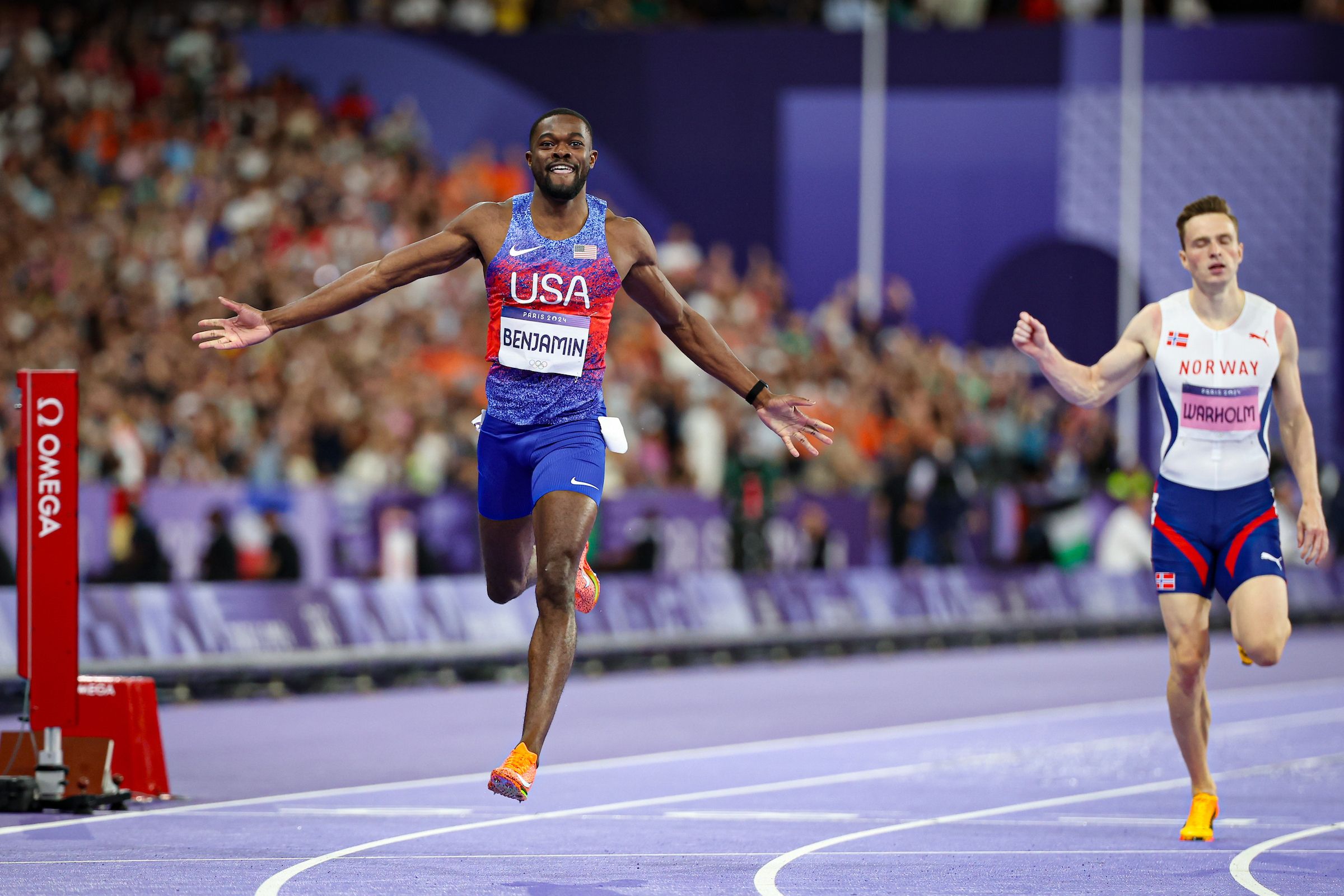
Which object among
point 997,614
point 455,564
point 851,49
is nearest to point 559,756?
point 455,564

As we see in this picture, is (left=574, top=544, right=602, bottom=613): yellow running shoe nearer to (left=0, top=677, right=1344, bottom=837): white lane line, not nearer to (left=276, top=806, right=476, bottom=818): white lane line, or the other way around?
(left=276, top=806, right=476, bottom=818): white lane line

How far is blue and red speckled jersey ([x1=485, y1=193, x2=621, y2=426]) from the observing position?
28.5 feet

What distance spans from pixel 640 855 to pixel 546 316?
2.32 meters

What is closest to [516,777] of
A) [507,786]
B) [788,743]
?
[507,786]

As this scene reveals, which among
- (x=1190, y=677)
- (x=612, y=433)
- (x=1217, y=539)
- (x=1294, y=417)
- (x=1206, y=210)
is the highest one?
(x=1206, y=210)

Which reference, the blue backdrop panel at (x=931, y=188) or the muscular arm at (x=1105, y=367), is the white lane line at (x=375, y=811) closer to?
the muscular arm at (x=1105, y=367)

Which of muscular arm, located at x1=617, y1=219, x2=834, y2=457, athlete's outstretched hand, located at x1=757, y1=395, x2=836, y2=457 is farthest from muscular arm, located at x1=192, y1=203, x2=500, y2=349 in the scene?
athlete's outstretched hand, located at x1=757, y1=395, x2=836, y2=457

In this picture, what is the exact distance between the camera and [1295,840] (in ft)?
31.4

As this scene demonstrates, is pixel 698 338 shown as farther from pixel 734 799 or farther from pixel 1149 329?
pixel 734 799

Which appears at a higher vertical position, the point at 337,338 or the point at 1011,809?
the point at 337,338

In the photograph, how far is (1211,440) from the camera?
31.3ft

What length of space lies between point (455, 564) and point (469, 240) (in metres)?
12.0

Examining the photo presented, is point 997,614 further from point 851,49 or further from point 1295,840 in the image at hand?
point 1295,840

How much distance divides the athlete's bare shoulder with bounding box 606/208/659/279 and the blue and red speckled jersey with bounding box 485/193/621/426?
0.03m
